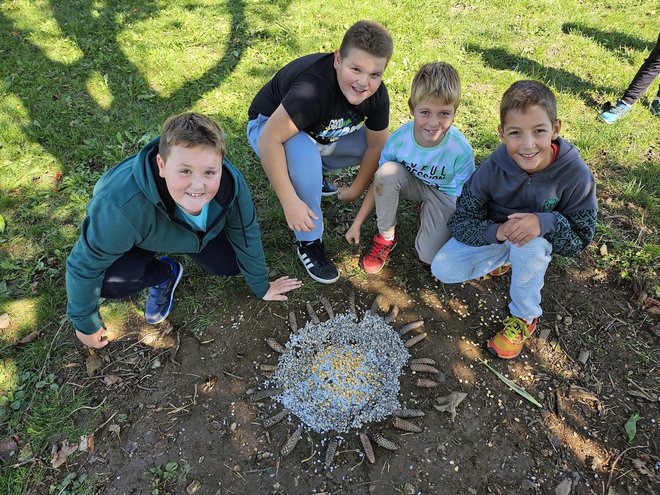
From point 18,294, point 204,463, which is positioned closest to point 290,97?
point 204,463

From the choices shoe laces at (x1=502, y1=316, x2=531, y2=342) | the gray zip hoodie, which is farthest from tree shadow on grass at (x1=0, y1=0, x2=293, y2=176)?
shoe laces at (x1=502, y1=316, x2=531, y2=342)

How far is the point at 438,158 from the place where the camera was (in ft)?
9.84

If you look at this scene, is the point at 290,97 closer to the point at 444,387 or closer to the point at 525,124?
the point at 525,124

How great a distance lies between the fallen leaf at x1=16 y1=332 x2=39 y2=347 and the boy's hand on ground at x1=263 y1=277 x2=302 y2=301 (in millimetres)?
1722

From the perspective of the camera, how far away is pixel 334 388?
270 centimetres

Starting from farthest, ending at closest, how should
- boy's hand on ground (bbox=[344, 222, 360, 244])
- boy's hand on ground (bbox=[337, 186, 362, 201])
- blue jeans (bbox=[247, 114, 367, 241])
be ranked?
boy's hand on ground (bbox=[337, 186, 362, 201]) < boy's hand on ground (bbox=[344, 222, 360, 244]) < blue jeans (bbox=[247, 114, 367, 241])

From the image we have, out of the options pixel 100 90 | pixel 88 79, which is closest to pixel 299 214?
pixel 100 90

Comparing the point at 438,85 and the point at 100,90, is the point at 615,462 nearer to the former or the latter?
the point at 438,85

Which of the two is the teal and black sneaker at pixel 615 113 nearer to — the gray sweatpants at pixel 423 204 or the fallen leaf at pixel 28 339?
the gray sweatpants at pixel 423 204

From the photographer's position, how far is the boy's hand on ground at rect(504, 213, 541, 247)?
250cm

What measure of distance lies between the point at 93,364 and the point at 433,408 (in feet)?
7.75

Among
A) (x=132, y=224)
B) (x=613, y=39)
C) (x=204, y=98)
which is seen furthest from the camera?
(x=613, y=39)

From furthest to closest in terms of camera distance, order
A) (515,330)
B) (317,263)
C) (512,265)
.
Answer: (317,263) → (515,330) → (512,265)

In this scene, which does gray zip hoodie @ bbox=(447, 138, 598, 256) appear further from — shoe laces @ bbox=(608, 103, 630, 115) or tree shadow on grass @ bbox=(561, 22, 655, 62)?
tree shadow on grass @ bbox=(561, 22, 655, 62)
